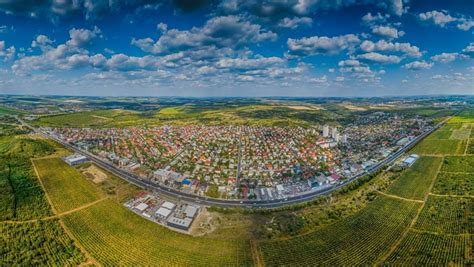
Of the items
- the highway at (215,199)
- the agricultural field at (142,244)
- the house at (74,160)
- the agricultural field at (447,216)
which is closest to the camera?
the agricultural field at (142,244)

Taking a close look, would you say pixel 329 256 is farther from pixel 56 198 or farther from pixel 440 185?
pixel 56 198

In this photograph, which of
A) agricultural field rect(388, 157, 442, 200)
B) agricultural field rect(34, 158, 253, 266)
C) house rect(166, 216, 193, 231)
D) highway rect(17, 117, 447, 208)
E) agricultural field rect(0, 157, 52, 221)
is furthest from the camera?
agricultural field rect(388, 157, 442, 200)

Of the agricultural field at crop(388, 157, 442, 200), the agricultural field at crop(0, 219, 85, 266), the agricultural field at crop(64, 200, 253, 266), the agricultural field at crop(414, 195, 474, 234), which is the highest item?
the agricultural field at crop(388, 157, 442, 200)

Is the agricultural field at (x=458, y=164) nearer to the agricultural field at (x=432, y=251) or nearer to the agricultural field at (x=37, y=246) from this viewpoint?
the agricultural field at (x=432, y=251)

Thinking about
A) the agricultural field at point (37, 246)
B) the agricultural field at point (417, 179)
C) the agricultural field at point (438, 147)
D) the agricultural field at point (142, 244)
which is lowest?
the agricultural field at point (142, 244)

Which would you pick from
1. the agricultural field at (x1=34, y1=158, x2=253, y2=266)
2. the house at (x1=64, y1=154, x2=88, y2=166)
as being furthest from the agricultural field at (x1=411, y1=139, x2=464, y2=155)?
the house at (x1=64, y1=154, x2=88, y2=166)

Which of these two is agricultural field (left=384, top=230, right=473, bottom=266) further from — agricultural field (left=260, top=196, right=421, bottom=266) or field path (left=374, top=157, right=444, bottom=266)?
agricultural field (left=260, top=196, right=421, bottom=266)

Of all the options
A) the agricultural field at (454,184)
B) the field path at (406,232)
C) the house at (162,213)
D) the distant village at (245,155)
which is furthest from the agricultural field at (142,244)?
the agricultural field at (454,184)
